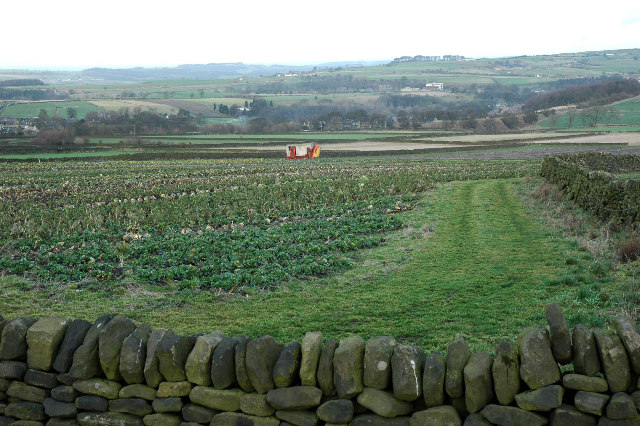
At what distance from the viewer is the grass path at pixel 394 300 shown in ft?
32.1

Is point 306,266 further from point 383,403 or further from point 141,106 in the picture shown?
point 141,106

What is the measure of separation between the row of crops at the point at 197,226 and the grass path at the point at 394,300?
1072 millimetres

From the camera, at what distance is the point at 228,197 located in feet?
96.9

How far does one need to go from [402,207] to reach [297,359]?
19.5 meters

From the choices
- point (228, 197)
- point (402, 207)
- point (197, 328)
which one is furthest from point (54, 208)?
point (197, 328)

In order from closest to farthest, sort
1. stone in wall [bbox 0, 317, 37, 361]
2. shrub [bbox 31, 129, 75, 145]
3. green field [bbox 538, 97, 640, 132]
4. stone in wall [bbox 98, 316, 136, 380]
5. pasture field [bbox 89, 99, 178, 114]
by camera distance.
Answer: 1. stone in wall [bbox 98, 316, 136, 380]
2. stone in wall [bbox 0, 317, 37, 361]
3. shrub [bbox 31, 129, 75, 145]
4. green field [bbox 538, 97, 640, 132]
5. pasture field [bbox 89, 99, 178, 114]

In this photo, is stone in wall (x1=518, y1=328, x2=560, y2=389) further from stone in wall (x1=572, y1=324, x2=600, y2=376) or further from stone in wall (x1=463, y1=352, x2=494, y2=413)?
stone in wall (x1=463, y1=352, x2=494, y2=413)

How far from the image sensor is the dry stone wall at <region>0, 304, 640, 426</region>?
18.0ft

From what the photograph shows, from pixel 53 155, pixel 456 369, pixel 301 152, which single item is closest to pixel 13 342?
pixel 456 369

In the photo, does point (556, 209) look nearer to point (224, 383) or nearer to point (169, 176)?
point (224, 383)

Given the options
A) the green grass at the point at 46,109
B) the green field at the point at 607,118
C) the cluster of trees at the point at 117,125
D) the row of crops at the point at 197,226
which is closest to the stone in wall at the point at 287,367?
the row of crops at the point at 197,226

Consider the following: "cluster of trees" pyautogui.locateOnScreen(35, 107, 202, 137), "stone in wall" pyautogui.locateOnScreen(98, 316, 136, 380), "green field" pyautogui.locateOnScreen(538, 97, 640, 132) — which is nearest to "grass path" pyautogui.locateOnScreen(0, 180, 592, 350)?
"stone in wall" pyautogui.locateOnScreen(98, 316, 136, 380)

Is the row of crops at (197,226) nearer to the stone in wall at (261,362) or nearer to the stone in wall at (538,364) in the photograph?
the stone in wall at (261,362)

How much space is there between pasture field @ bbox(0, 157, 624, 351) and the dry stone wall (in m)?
3.00
